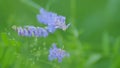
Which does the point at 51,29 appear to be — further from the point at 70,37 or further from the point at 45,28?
the point at 70,37

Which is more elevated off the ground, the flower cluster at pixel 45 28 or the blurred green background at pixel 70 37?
the blurred green background at pixel 70 37

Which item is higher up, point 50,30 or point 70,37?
point 70,37

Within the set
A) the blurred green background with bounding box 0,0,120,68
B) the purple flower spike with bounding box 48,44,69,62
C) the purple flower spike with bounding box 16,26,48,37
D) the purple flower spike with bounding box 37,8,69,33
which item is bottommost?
the purple flower spike with bounding box 48,44,69,62

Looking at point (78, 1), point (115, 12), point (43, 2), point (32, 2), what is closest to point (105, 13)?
point (115, 12)

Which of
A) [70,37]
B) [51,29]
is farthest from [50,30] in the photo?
[70,37]

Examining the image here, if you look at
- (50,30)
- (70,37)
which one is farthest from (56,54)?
(70,37)

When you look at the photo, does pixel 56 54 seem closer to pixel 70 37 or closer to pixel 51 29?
pixel 51 29

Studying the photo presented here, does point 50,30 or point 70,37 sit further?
point 70,37

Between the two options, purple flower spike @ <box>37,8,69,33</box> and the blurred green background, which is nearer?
purple flower spike @ <box>37,8,69,33</box>

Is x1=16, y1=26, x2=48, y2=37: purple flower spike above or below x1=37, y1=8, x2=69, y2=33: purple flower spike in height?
below
